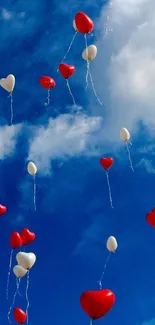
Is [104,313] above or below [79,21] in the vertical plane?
below

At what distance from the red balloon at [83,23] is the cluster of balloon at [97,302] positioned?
726 cm

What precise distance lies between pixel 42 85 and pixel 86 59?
1.66 metres

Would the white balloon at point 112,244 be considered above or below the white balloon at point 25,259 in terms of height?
above

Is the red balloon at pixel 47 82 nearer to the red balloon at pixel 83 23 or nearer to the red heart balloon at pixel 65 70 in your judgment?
the red heart balloon at pixel 65 70

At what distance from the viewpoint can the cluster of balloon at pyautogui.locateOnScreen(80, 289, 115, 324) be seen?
1201 cm

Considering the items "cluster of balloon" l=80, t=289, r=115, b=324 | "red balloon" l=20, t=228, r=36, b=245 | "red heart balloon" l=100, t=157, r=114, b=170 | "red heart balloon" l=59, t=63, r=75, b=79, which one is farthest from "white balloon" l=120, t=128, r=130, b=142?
"cluster of balloon" l=80, t=289, r=115, b=324

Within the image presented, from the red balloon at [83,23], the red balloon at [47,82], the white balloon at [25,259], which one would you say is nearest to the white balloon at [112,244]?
the white balloon at [25,259]

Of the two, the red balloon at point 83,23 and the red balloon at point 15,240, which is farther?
the red balloon at point 15,240

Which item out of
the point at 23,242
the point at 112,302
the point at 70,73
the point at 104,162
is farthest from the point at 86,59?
the point at 112,302

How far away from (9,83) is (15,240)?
4.82 metres

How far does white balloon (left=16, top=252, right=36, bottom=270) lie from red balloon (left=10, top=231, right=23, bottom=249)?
0.92 metres

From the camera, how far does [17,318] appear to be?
1582cm

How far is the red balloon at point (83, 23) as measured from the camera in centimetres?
1481

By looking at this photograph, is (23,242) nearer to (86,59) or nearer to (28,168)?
(28,168)
